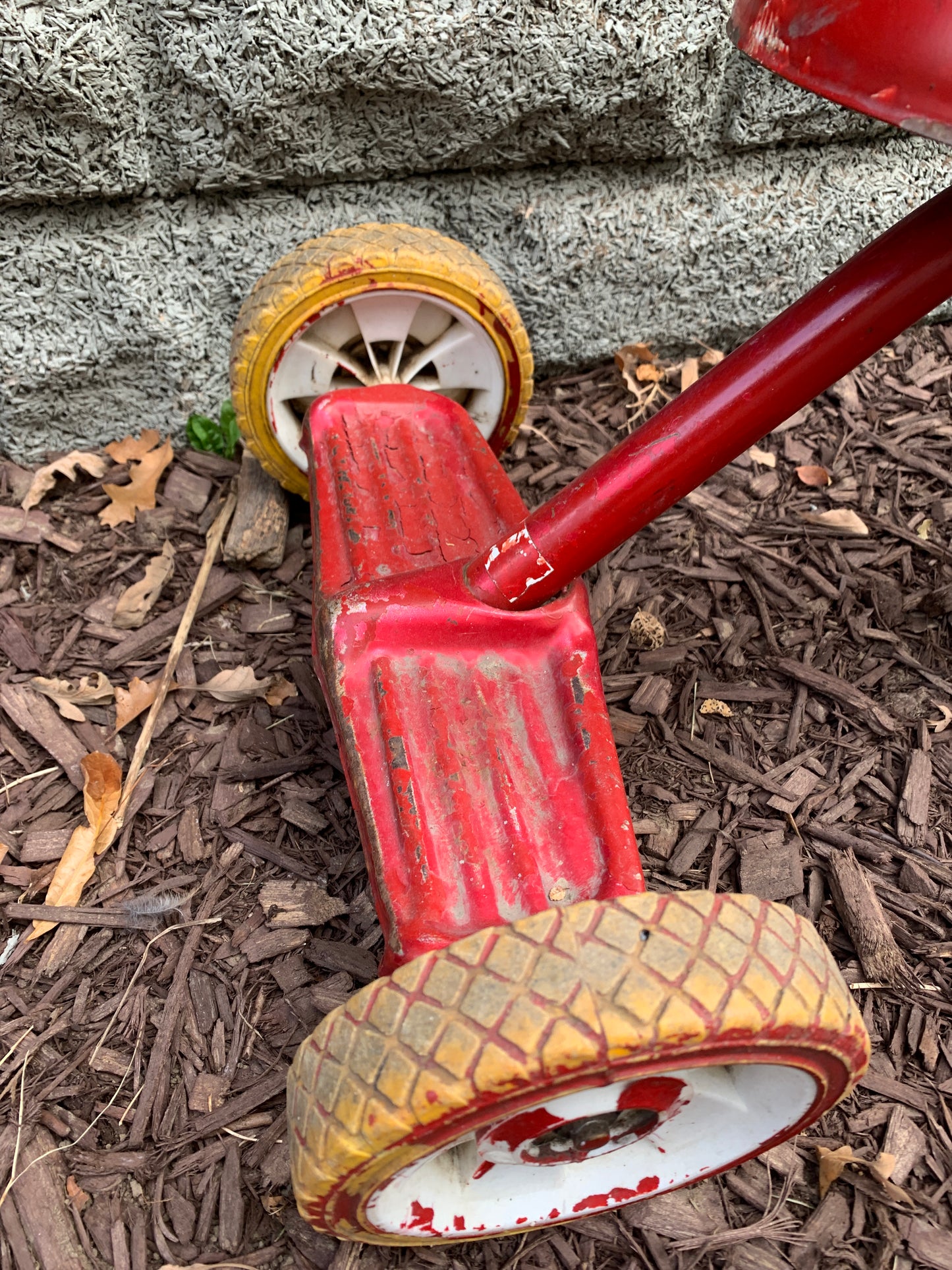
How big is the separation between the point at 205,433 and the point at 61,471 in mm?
337

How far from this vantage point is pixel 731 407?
1.33 m

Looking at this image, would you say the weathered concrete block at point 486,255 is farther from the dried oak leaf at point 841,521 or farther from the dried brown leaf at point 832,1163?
the dried brown leaf at point 832,1163

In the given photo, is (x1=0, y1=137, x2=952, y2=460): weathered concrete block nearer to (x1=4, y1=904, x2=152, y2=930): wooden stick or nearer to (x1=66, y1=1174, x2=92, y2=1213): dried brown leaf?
(x1=4, y1=904, x2=152, y2=930): wooden stick

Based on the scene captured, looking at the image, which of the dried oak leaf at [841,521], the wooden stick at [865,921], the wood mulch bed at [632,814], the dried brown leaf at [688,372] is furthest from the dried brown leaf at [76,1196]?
the dried brown leaf at [688,372]

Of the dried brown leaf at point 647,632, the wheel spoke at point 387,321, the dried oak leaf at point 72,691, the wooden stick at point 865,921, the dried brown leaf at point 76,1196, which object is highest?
the wheel spoke at point 387,321

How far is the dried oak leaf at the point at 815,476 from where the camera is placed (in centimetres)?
229

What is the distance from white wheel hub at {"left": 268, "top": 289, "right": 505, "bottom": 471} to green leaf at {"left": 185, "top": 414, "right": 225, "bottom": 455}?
348mm

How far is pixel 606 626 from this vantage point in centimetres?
203

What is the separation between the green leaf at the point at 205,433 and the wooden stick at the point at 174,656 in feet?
0.51

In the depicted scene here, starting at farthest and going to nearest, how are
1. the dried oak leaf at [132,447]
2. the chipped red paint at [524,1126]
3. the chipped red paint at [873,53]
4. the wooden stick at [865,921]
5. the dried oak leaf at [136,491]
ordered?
the dried oak leaf at [132,447], the dried oak leaf at [136,491], the wooden stick at [865,921], the chipped red paint at [524,1126], the chipped red paint at [873,53]

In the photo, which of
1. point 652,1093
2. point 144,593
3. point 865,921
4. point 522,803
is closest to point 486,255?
point 144,593

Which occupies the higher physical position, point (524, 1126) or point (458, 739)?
point (458, 739)

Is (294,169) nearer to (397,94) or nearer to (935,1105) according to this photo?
(397,94)

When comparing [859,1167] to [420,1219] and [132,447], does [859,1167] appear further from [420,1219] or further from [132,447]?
[132,447]
